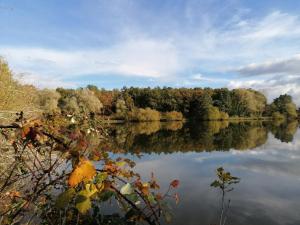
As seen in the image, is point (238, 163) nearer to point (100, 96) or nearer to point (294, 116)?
point (100, 96)

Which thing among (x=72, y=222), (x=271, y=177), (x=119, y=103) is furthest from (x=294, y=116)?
(x=72, y=222)

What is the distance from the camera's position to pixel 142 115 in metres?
60.4

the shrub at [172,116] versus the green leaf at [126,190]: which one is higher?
the green leaf at [126,190]

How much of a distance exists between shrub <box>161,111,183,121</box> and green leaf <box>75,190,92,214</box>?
205 ft

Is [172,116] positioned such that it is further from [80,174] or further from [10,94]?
[80,174]

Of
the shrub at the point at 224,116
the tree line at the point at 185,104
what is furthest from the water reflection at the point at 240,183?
the shrub at the point at 224,116

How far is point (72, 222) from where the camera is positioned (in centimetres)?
304

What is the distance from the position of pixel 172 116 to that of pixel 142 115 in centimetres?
596

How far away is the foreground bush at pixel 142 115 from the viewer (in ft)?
198

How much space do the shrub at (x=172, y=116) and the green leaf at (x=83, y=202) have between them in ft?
205

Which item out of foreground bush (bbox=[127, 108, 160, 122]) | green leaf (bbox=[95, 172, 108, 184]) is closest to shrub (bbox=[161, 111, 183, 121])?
foreground bush (bbox=[127, 108, 160, 122])

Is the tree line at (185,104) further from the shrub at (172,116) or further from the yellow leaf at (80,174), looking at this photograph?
the yellow leaf at (80,174)

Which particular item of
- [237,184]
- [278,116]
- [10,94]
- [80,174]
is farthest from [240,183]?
[278,116]

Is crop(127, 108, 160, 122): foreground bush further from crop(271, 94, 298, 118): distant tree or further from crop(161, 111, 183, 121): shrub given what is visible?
crop(271, 94, 298, 118): distant tree
